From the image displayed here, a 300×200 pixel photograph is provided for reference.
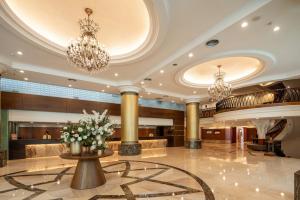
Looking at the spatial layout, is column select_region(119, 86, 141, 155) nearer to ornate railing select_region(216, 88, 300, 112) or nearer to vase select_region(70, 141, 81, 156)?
ornate railing select_region(216, 88, 300, 112)

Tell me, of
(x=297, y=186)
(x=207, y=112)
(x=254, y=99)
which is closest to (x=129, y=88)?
(x=297, y=186)

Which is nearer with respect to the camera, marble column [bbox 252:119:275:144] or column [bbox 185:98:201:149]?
marble column [bbox 252:119:275:144]

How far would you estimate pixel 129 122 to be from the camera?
9406 millimetres

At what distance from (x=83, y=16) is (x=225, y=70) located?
272 inches

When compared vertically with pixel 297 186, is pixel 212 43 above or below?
above

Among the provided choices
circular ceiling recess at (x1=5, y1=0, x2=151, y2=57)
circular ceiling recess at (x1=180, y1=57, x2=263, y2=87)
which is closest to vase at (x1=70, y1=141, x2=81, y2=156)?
circular ceiling recess at (x1=5, y1=0, x2=151, y2=57)

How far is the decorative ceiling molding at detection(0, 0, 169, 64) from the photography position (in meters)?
3.65

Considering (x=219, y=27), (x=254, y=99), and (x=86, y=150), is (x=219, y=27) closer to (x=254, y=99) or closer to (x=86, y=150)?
(x=86, y=150)

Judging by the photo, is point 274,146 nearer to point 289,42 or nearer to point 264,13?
point 289,42

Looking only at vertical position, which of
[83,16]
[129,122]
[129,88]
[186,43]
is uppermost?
[83,16]

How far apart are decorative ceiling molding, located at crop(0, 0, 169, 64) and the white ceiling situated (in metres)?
0.02

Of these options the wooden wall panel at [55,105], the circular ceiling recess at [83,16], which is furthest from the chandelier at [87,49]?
the wooden wall panel at [55,105]

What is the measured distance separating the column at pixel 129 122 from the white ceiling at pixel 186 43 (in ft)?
3.25

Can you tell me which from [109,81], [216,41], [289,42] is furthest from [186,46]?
[109,81]
